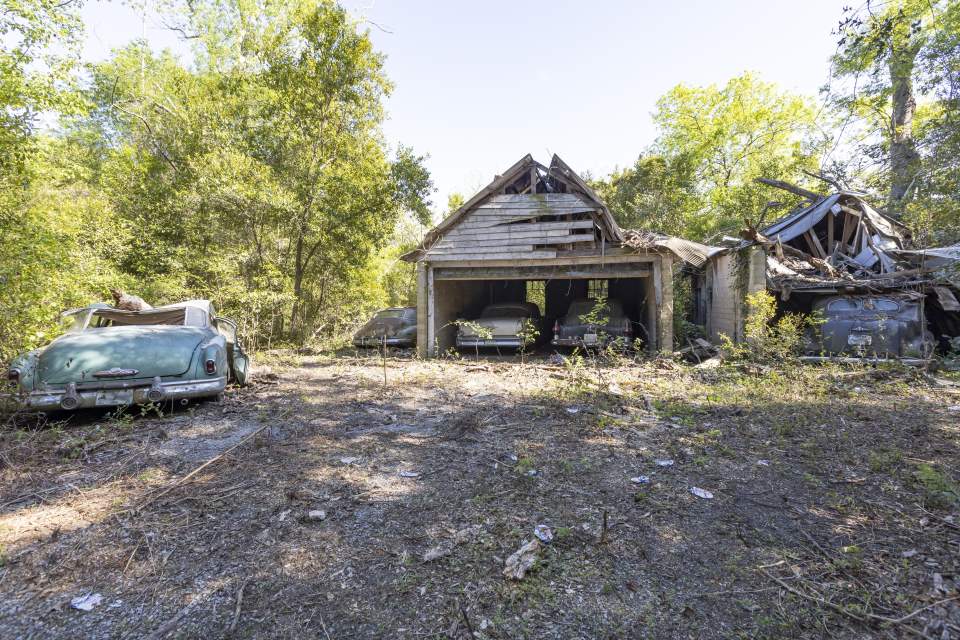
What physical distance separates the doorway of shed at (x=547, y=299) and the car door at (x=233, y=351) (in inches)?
202

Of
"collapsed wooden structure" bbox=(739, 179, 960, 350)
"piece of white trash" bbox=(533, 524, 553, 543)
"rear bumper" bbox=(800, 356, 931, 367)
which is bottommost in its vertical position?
"piece of white trash" bbox=(533, 524, 553, 543)

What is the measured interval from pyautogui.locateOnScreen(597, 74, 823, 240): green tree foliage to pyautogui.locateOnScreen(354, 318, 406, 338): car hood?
13.8m

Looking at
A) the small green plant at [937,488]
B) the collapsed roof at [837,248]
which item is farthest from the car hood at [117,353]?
the collapsed roof at [837,248]

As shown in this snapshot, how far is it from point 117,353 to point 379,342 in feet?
27.1

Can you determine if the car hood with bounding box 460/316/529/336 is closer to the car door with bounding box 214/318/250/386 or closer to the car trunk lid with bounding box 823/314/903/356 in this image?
the car door with bounding box 214/318/250/386

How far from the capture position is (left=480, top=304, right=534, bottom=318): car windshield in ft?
38.6

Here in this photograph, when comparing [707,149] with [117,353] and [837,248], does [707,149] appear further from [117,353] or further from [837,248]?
[117,353]

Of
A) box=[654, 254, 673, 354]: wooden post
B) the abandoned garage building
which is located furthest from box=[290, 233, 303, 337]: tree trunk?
box=[654, 254, 673, 354]: wooden post

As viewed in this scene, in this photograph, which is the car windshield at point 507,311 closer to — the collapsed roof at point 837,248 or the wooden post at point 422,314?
the wooden post at point 422,314

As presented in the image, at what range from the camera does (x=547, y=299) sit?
19359mm

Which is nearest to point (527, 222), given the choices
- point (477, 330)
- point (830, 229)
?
point (477, 330)

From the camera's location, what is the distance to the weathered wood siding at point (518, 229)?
432 inches

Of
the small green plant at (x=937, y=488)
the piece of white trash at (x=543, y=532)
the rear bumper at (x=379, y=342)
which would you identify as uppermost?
the rear bumper at (x=379, y=342)

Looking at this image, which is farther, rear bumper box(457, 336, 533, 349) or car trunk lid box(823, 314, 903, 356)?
rear bumper box(457, 336, 533, 349)
